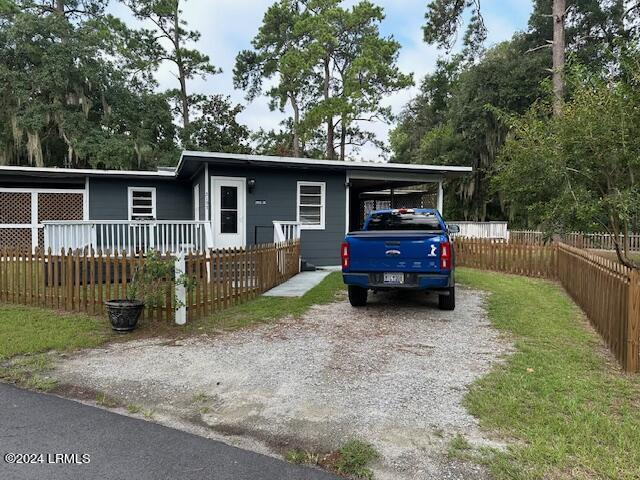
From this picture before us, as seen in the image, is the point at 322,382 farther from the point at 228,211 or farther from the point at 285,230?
the point at 228,211

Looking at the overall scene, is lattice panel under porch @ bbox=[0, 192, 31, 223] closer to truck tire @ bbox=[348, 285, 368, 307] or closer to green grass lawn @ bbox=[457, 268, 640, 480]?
truck tire @ bbox=[348, 285, 368, 307]

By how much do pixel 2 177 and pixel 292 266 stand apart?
10446 mm

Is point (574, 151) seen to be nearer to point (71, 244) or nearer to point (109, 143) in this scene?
point (71, 244)

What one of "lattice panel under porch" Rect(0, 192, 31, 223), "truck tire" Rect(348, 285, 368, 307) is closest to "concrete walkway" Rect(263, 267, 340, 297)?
"truck tire" Rect(348, 285, 368, 307)

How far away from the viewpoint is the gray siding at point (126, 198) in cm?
1495

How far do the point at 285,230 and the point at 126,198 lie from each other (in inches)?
253

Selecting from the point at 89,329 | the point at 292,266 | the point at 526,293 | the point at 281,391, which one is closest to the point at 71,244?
the point at 89,329

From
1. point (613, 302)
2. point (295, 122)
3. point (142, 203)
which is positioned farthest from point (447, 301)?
point (295, 122)

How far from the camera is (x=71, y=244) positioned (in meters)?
9.81

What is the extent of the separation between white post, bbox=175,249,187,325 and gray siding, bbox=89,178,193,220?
32.3ft

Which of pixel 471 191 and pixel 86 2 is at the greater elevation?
pixel 86 2

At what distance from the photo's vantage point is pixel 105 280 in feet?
25.9

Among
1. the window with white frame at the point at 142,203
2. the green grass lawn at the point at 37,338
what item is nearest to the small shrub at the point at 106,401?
the green grass lawn at the point at 37,338

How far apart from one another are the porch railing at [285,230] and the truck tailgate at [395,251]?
415 cm
